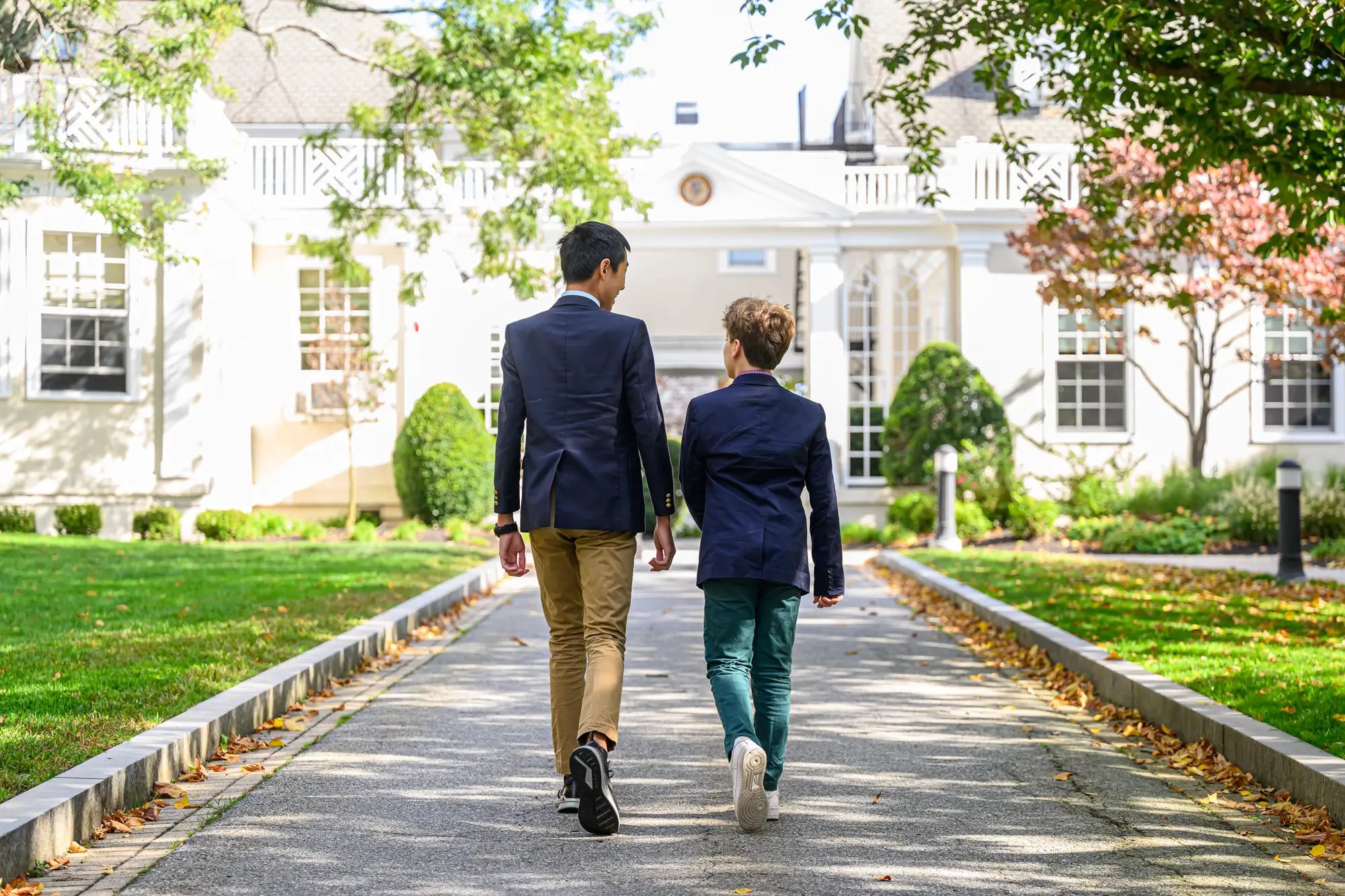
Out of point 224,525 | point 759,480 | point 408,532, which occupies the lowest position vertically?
point 408,532

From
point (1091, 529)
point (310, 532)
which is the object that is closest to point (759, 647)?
point (1091, 529)

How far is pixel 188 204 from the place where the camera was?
1967cm

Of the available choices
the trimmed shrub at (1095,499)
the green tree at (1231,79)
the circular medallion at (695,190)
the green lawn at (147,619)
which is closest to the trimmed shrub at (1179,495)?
the trimmed shrub at (1095,499)

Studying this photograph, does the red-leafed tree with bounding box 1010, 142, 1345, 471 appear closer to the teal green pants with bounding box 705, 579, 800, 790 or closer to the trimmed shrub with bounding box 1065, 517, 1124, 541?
the trimmed shrub with bounding box 1065, 517, 1124, 541

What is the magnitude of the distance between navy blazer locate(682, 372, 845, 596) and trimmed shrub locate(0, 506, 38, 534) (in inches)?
643

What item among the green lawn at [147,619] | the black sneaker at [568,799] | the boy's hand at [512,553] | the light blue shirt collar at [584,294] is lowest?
the black sneaker at [568,799]

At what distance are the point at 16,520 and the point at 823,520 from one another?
16.6 meters

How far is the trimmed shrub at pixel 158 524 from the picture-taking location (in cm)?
1931

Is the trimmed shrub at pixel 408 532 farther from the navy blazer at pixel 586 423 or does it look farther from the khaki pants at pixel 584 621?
the navy blazer at pixel 586 423

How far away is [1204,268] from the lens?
20812 millimetres

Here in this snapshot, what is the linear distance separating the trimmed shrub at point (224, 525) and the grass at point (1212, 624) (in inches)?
351

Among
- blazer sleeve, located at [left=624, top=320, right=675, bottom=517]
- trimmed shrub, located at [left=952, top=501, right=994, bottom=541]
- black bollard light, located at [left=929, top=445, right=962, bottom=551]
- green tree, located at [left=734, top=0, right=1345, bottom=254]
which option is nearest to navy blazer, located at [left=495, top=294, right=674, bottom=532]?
blazer sleeve, located at [left=624, top=320, right=675, bottom=517]

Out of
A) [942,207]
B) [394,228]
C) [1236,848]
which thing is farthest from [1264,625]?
[394,228]

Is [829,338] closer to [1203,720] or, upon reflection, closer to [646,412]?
[1203,720]
